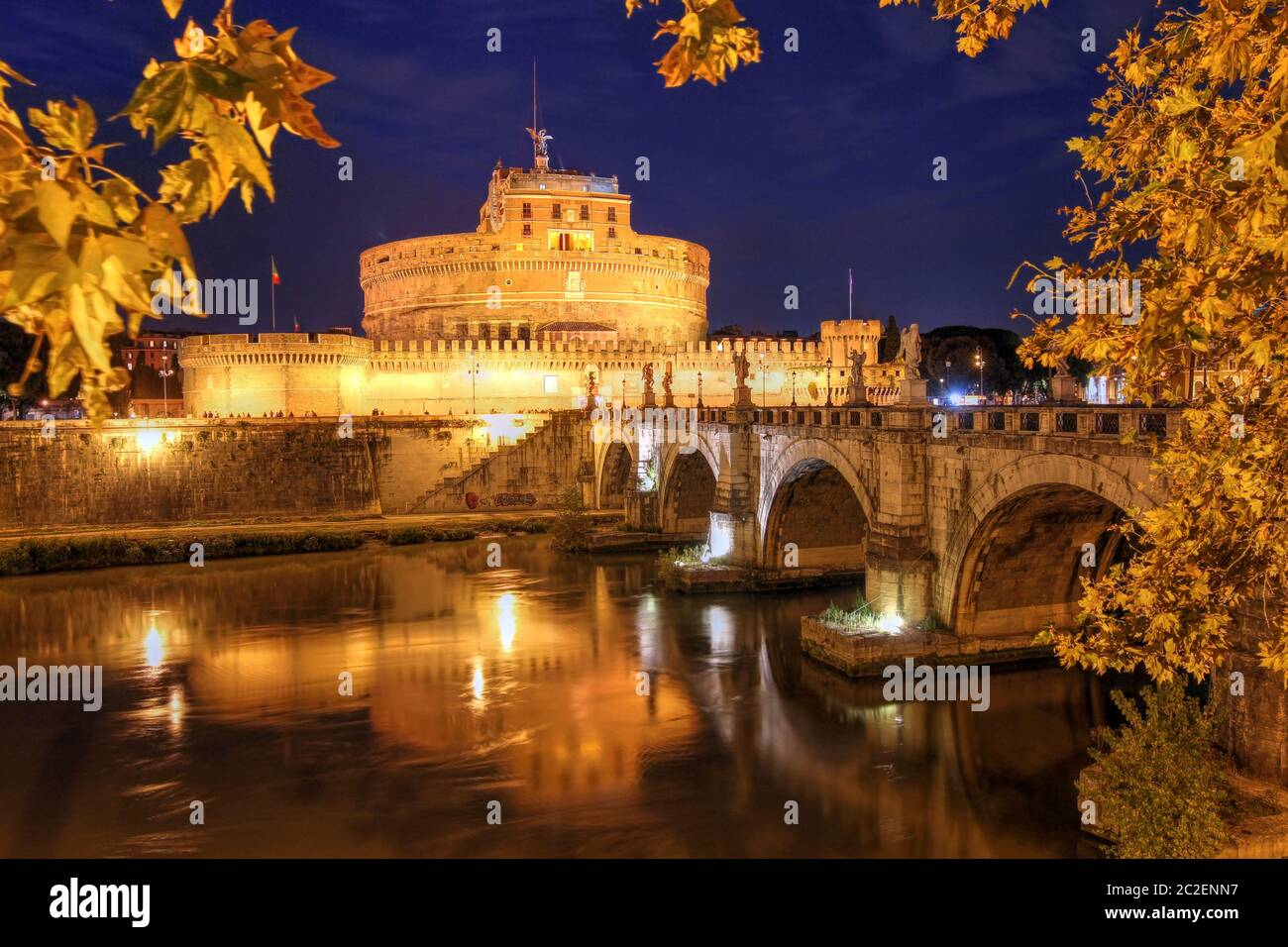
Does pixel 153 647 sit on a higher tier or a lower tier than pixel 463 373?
lower

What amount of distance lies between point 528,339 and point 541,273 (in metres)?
4.92

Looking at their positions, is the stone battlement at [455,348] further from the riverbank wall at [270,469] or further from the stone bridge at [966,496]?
the stone bridge at [966,496]

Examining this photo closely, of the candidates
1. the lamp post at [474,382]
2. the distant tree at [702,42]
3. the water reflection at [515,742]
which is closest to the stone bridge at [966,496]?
the water reflection at [515,742]

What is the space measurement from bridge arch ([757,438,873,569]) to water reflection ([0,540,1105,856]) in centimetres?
139

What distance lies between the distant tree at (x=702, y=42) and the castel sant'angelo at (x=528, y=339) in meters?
43.7

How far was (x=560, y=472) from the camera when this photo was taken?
42375 millimetres

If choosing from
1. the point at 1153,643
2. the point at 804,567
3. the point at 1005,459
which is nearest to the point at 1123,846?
the point at 1153,643

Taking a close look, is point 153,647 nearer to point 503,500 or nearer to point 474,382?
point 503,500

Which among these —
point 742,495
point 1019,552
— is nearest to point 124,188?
point 1019,552

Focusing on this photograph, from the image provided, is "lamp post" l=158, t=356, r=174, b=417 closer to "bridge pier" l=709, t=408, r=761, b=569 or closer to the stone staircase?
the stone staircase

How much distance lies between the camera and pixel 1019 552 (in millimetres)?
16859

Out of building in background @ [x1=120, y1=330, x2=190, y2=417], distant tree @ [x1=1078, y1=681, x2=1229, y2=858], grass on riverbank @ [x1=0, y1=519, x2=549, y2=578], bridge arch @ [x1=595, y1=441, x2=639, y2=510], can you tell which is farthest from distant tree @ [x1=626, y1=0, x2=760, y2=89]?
building in background @ [x1=120, y1=330, x2=190, y2=417]

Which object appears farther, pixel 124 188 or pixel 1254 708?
pixel 1254 708

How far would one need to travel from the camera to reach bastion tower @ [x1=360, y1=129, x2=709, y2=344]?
58969 millimetres
